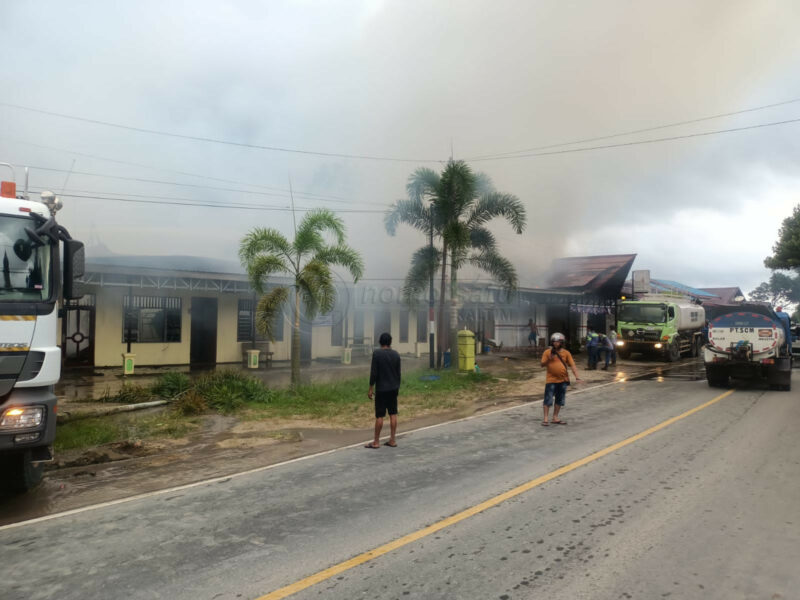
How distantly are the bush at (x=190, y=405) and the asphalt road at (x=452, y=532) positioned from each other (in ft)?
13.0

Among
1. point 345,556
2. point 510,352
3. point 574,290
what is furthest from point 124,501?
point 574,290

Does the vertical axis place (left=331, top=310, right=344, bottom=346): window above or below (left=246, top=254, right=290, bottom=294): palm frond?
below

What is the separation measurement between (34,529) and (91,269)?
10.3m

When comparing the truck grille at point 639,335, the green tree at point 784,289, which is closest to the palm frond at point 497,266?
the truck grille at point 639,335

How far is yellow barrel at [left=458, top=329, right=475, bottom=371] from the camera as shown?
15672mm

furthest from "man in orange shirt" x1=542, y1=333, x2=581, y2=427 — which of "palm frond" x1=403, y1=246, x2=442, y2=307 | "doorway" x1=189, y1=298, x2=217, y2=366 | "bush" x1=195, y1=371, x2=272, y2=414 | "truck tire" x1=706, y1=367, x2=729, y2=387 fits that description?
"doorway" x1=189, y1=298, x2=217, y2=366

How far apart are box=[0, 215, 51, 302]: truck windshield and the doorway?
11881mm

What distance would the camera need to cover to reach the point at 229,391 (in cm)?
1024

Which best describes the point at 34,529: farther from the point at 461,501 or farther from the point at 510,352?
→ the point at 510,352

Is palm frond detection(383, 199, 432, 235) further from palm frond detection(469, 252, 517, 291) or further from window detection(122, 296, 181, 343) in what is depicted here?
window detection(122, 296, 181, 343)

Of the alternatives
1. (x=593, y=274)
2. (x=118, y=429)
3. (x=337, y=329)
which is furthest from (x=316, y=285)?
(x=593, y=274)

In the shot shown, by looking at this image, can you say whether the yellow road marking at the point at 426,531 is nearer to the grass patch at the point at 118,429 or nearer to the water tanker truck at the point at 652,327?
the grass patch at the point at 118,429

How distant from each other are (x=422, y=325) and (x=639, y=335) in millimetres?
8788

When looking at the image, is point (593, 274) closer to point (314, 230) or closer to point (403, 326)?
point (403, 326)
